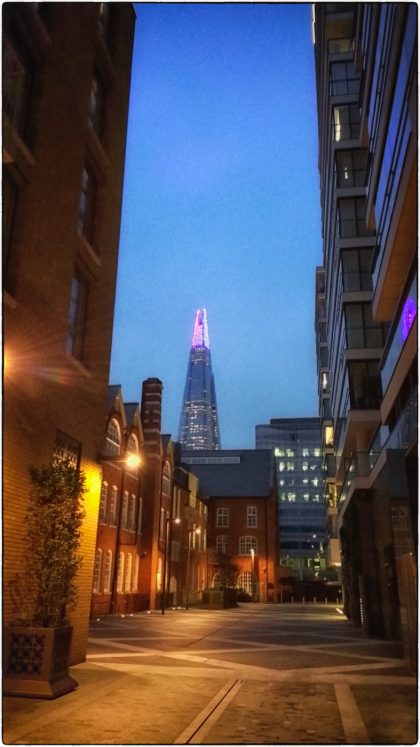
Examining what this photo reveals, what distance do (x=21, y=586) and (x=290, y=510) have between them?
457ft

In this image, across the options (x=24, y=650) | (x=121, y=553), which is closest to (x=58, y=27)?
(x=24, y=650)

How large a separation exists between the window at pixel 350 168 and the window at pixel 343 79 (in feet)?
14.8

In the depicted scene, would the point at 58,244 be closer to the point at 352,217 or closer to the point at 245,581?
the point at 352,217

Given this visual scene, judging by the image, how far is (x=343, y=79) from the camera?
33781 millimetres

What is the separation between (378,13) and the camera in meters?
18.8

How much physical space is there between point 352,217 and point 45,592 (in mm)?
26550

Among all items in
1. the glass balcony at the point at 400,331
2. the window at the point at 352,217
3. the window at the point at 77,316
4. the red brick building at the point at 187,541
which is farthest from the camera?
the red brick building at the point at 187,541

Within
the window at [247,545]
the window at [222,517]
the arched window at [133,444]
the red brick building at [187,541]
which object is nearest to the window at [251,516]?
the window at [247,545]

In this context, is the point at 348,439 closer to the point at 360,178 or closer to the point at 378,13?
the point at 360,178

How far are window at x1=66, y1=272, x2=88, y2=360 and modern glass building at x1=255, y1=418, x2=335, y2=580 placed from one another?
11524 centimetres

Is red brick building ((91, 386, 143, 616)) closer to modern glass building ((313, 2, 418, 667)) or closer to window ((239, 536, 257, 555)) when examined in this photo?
modern glass building ((313, 2, 418, 667))

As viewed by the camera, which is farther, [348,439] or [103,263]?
[348,439]

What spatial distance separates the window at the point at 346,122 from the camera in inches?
1268

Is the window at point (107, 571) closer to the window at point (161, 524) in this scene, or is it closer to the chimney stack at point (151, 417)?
the window at point (161, 524)
